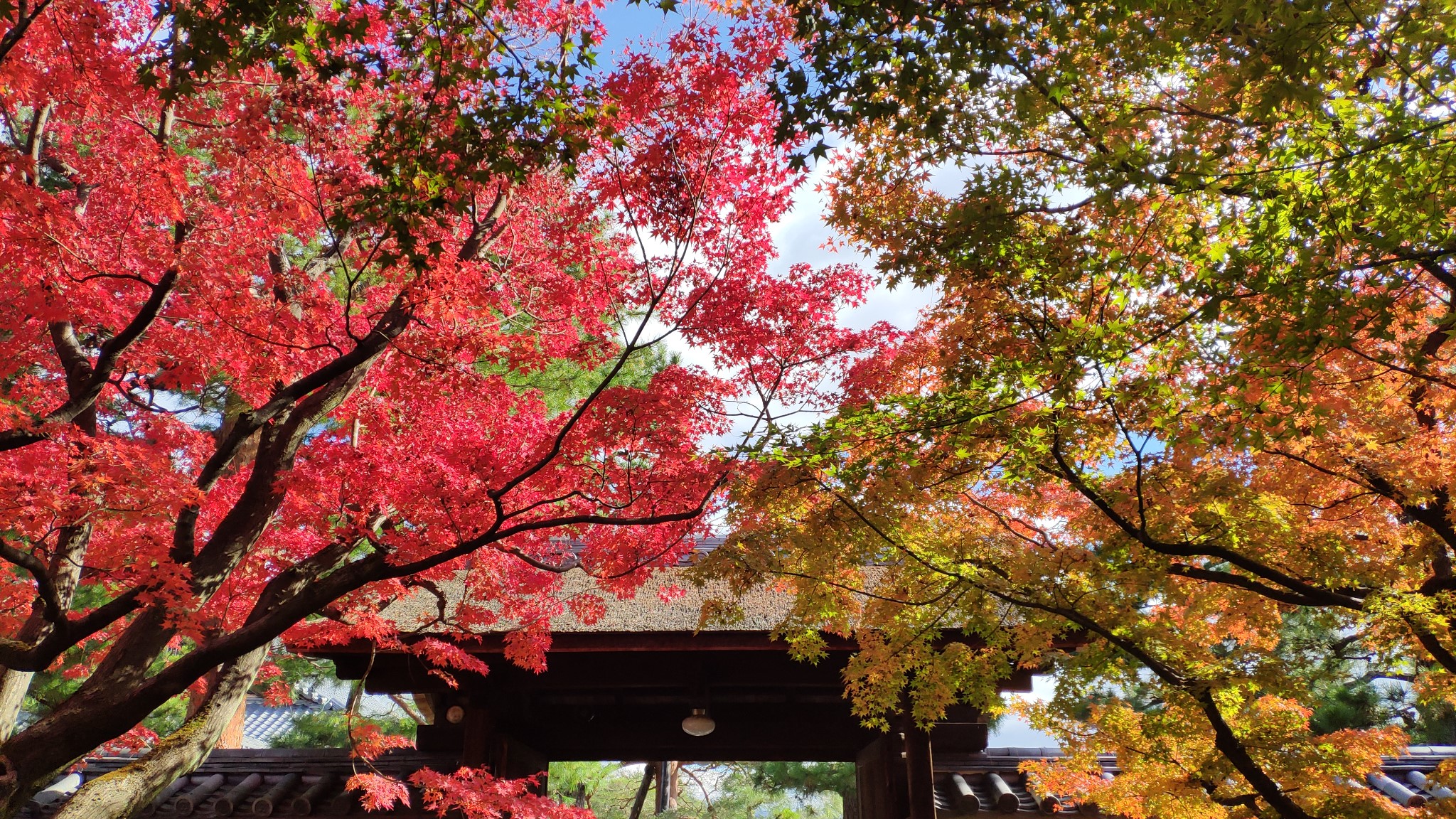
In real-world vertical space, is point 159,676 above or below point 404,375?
below

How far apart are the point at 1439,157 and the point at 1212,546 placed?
2552 mm

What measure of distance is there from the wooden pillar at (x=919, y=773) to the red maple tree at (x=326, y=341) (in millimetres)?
2825

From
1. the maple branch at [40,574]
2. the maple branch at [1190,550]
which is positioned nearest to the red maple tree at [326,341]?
the maple branch at [40,574]

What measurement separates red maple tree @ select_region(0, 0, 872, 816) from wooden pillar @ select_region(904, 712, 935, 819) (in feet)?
9.27

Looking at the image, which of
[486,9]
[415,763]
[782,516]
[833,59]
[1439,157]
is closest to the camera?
[1439,157]

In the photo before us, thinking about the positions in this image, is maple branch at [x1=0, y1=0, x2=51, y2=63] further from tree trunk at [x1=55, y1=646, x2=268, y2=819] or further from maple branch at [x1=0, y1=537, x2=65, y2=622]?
tree trunk at [x1=55, y1=646, x2=268, y2=819]

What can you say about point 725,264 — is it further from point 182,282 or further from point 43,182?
point 43,182

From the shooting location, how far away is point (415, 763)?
27.9 ft

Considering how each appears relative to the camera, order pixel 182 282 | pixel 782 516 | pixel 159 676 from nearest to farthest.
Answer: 1. pixel 159 676
2. pixel 182 282
3. pixel 782 516

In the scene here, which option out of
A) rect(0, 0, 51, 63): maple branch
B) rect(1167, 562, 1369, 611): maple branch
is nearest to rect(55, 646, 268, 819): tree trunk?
rect(0, 0, 51, 63): maple branch

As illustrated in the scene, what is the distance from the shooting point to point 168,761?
5762mm

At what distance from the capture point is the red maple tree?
15.9 feet

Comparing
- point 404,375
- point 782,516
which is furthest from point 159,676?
point 782,516

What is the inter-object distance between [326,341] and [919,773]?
6290 mm
